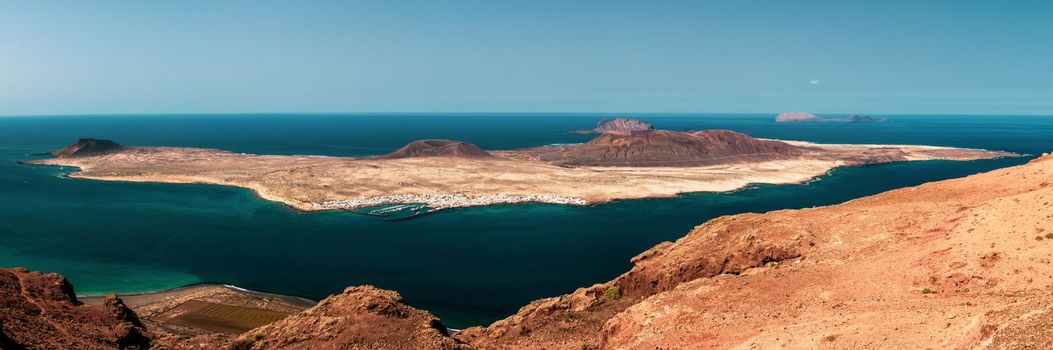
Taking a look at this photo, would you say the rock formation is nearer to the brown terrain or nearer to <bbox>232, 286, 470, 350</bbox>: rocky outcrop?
the brown terrain

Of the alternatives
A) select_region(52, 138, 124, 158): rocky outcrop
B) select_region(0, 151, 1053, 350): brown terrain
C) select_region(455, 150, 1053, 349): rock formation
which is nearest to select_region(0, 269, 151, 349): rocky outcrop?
select_region(0, 151, 1053, 350): brown terrain

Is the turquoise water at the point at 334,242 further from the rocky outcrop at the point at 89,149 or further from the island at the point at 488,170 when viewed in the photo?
the rocky outcrop at the point at 89,149

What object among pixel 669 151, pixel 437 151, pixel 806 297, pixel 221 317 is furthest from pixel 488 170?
pixel 806 297

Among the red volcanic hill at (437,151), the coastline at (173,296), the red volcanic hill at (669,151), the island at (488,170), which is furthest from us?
the red volcanic hill at (437,151)

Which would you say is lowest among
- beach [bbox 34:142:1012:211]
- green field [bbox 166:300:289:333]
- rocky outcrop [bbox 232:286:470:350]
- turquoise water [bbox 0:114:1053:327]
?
green field [bbox 166:300:289:333]

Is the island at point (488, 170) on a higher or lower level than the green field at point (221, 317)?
higher

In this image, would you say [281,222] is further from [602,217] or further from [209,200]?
[602,217]

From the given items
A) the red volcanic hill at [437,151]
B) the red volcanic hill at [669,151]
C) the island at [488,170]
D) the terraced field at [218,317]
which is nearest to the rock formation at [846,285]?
the terraced field at [218,317]
